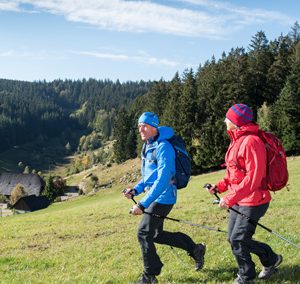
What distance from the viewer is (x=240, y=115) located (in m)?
6.73

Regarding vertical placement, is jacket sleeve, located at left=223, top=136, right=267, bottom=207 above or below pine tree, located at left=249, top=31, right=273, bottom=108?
below

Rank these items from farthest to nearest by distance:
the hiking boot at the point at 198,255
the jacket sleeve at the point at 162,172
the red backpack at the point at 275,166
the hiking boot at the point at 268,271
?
A: the hiking boot at the point at 198,255 < the hiking boot at the point at 268,271 < the jacket sleeve at the point at 162,172 < the red backpack at the point at 275,166

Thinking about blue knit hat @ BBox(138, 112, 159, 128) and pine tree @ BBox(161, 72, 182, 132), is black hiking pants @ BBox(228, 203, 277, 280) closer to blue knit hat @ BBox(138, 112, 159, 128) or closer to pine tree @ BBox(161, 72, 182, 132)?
blue knit hat @ BBox(138, 112, 159, 128)

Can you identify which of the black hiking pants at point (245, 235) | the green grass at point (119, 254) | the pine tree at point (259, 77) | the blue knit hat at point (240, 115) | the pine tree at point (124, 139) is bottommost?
the pine tree at point (124, 139)

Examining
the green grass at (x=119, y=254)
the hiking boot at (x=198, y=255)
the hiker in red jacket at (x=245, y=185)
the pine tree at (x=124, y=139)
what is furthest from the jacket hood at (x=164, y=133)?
the pine tree at (x=124, y=139)

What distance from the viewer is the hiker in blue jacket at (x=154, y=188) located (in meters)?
7.24

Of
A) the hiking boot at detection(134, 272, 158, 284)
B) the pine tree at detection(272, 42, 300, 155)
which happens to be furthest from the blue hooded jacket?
the pine tree at detection(272, 42, 300, 155)

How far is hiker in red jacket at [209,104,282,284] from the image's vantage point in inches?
249

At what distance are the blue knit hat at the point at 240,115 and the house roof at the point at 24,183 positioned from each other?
92.6 metres

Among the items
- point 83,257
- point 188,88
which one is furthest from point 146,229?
point 188,88

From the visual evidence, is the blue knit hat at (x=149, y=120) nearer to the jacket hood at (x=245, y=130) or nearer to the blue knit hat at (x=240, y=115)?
the blue knit hat at (x=240, y=115)

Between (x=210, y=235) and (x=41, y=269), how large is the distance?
5022mm

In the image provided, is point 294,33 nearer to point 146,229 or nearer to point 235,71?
point 235,71

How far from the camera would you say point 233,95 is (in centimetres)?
6469
